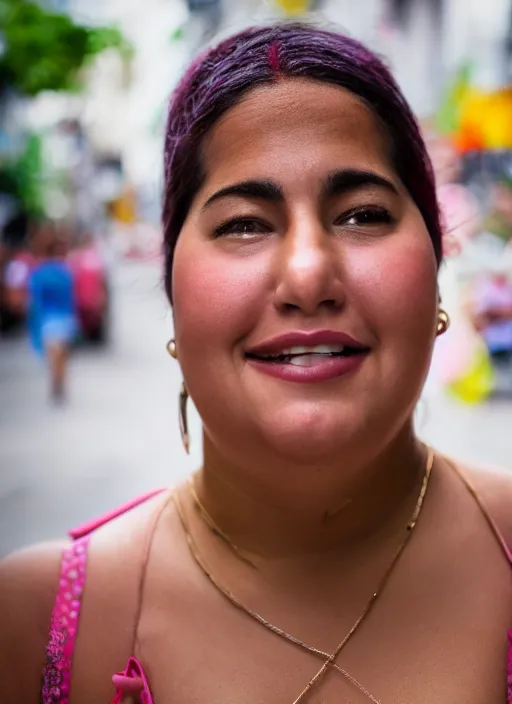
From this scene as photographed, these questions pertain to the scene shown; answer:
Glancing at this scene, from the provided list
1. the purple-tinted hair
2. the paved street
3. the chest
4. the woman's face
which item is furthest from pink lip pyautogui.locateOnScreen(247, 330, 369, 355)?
the paved street

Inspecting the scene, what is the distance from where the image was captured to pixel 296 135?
1.08m

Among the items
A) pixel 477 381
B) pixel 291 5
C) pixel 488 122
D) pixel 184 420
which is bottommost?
pixel 184 420

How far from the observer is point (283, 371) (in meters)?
1.02

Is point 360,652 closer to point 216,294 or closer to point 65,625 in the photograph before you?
point 65,625

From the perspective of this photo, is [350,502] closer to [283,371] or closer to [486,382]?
[283,371]

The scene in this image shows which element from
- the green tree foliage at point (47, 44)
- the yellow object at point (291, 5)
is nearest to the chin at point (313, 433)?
the yellow object at point (291, 5)

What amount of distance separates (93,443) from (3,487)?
2.85ft

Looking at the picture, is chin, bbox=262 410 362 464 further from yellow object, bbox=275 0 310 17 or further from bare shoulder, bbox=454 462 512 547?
yellow object, bbox=275 0 310 17

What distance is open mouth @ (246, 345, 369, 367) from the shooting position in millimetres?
1024

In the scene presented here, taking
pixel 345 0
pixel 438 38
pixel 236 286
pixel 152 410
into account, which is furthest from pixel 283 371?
pixel 438 38

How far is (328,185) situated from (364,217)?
71 mm

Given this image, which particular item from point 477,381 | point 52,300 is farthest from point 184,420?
point 477,381

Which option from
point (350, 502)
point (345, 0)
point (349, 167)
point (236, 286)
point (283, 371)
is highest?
point (345, 0)

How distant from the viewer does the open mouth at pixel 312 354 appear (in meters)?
1.02
